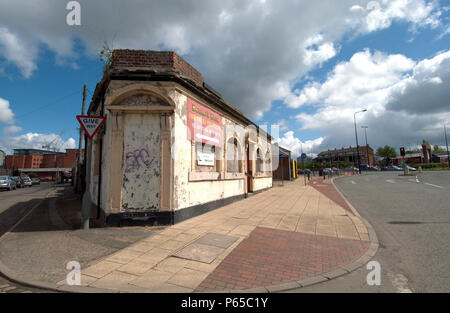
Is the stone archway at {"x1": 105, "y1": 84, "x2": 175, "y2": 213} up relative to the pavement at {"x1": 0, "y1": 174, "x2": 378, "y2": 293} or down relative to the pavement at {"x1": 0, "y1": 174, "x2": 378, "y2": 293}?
up

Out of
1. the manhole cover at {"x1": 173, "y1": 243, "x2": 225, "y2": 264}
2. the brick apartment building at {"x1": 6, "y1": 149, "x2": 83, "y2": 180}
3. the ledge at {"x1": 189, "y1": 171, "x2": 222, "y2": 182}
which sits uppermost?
the brick apartment building at {"x1": 6, "y1": 149, "x2": 83, "y2": 180}

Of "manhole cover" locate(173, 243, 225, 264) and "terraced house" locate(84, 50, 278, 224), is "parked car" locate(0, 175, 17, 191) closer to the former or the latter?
"terraced house" locate(84, 50, 278, 224)

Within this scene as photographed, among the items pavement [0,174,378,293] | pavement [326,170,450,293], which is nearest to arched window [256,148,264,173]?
pavement [326,170,450,293]

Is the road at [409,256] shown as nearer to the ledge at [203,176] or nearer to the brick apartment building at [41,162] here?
the ledge at [203,176]

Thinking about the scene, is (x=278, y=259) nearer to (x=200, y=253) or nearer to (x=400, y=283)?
(x=200, y=253)

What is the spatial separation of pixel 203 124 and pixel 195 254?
5117mm

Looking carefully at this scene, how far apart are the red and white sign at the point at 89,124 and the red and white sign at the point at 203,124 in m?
2.69

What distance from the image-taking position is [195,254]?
13.3 ft

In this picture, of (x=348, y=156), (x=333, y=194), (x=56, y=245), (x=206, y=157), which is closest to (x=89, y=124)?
(x=56, y=245)

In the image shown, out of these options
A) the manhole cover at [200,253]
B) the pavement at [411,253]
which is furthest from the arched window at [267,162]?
the manhole cover at [200,253]

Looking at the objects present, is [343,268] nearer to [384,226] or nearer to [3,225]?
[384,226]

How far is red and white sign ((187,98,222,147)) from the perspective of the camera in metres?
7.37

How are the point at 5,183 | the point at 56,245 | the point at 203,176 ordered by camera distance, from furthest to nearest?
the point at 5,183
the point at 203,176
the point at 56,245

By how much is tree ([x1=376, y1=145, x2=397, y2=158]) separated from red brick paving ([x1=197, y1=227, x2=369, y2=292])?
10937cm
